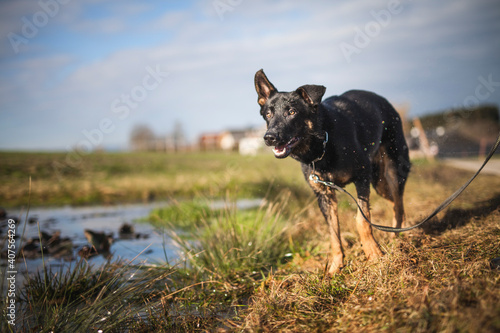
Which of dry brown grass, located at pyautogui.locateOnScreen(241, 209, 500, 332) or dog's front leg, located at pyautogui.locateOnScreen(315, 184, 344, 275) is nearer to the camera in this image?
dry brown grass, located at pyautogui.locateOnScreen(241, 209, 500, 332)

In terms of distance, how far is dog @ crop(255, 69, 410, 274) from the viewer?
3189 millimetres

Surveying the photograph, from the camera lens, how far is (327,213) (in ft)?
12.0

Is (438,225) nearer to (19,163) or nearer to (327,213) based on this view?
(327,213)

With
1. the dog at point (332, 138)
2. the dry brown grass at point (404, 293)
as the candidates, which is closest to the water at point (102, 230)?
the dry brown grass at point (404, 293)

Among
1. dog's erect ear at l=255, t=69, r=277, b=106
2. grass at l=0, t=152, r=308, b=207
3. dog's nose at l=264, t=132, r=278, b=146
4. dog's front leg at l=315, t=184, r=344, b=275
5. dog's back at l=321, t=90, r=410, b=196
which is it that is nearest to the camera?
dog's nose at l=264, t=132, r=278, b=146

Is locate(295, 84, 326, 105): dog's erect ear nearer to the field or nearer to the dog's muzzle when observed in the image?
the dog's muzzle

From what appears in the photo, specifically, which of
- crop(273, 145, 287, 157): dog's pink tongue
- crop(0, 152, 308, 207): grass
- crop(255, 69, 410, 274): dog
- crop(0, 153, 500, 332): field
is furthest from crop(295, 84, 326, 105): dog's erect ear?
crop(0, 152, 308, 207): grass

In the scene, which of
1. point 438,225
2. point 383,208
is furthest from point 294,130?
point 383,208

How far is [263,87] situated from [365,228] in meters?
1.81

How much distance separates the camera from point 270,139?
9.56 ft

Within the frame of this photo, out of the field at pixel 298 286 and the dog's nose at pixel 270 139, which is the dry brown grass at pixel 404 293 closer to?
the field at pixel 298 286

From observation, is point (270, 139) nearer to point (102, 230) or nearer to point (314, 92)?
point (314, 92)

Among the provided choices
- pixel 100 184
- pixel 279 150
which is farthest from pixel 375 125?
pixel 100 184

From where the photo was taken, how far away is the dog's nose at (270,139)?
9.50 feet
